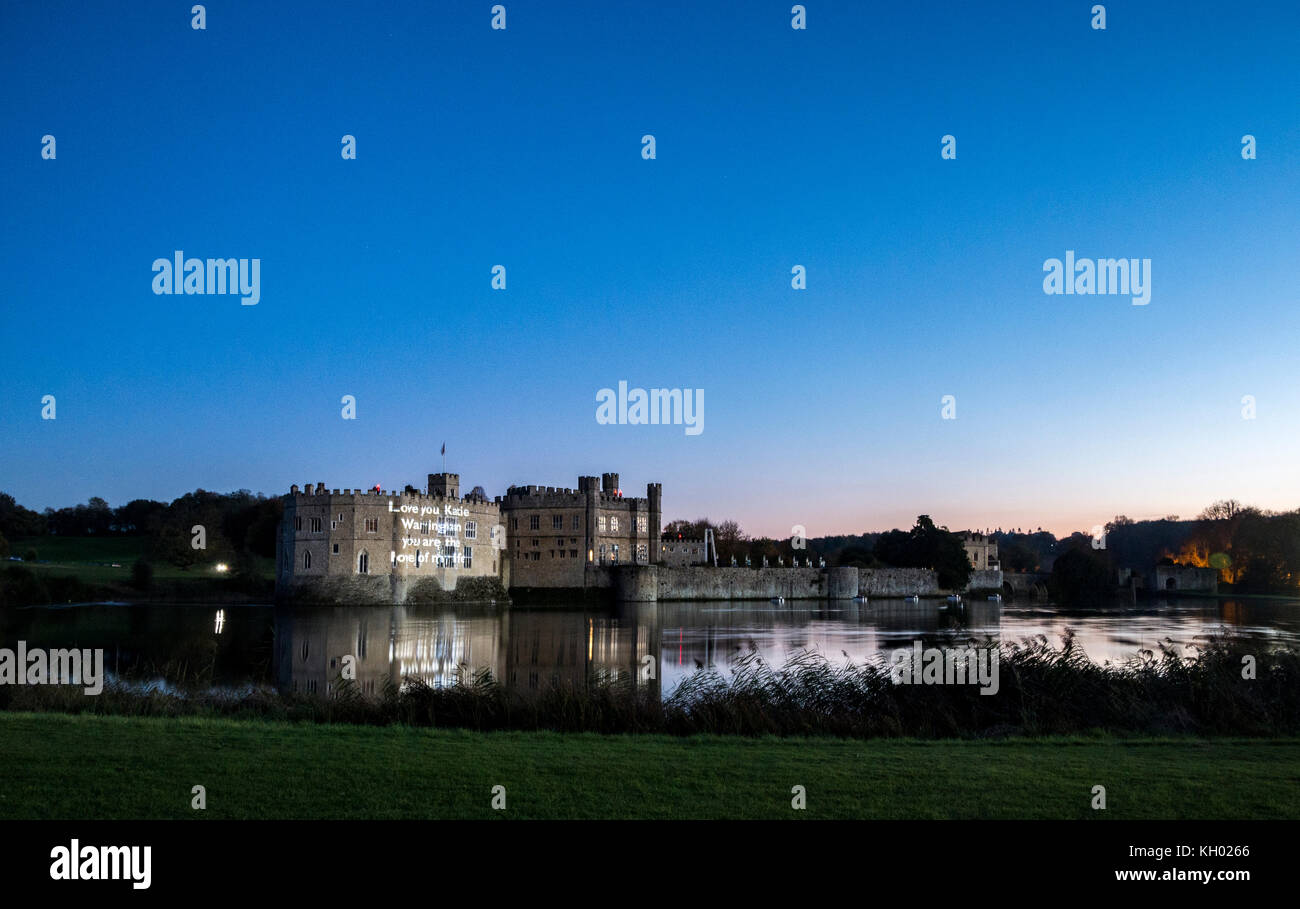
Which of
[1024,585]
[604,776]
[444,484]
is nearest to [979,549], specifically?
[1024,585]

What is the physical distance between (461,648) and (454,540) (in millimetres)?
32445

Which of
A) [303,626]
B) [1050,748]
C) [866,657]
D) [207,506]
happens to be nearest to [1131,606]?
[866,657]

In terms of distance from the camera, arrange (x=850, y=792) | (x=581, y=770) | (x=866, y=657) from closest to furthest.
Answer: (x=850, y=792) → (x=581, y=770) → (x=866, y=657)

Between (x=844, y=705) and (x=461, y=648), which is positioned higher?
(x=844, y=705)

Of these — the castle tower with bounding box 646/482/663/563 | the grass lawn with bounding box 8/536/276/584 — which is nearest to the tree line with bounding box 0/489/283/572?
the grass lawn with bounding box 8/536/276/584

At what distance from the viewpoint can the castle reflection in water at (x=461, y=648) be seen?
21.5 m

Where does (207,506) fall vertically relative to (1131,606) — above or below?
above

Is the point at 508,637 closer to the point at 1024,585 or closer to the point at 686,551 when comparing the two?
the point at 686,551

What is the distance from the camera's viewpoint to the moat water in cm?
2266

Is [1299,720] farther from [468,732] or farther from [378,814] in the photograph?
[378,814]

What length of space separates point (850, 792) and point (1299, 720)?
9.13m

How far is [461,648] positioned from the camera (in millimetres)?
30375

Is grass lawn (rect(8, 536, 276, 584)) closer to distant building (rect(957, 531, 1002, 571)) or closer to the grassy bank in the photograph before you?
the grassy bank
